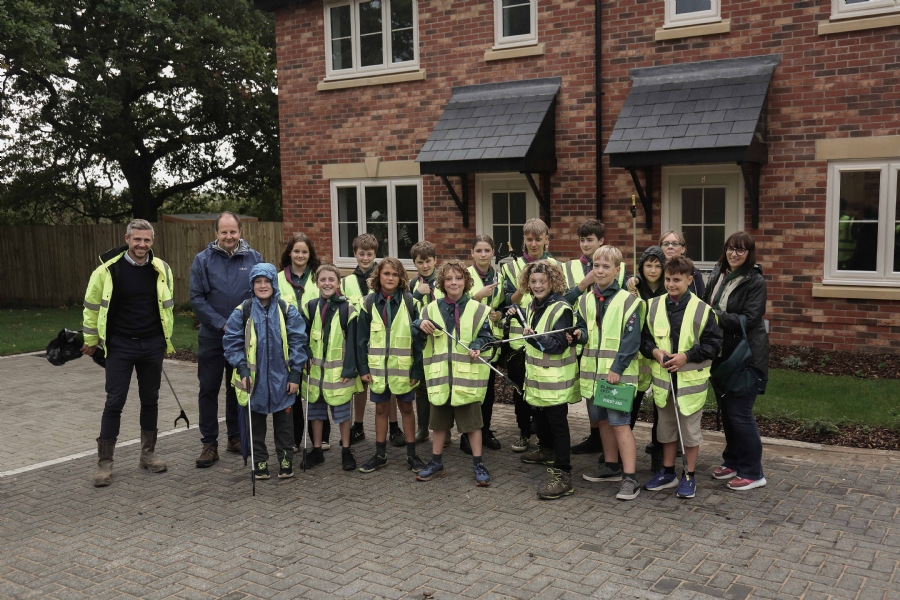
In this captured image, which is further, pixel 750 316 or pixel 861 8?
pixel 861 8

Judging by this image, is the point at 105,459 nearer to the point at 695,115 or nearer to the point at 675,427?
the point at 675,427

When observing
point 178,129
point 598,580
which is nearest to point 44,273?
point 178,129

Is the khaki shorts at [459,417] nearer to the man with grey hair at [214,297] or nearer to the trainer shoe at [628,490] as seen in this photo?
the trainer shoe at [628,490]

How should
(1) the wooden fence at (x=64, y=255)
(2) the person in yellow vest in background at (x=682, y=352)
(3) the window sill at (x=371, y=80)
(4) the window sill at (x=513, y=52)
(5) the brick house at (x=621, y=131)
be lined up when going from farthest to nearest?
1. (1) the wooden fence at (x=64, y=255)
2. (3) the window sill at (x=371, y=80)
3. (4) the window sill at (x=513, y=52)
4. (5) the brick house at (x=621, y=131)
5. (2) the person in yellow vest in background at (x=682, y=352)

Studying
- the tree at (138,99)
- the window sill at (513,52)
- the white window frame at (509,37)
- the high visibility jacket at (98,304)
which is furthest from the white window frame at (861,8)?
the tree at (138,99)

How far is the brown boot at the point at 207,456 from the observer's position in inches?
268

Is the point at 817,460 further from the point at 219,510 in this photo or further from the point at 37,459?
the point at 37,459

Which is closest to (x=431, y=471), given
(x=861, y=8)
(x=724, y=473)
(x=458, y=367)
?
(x=458, y=367)

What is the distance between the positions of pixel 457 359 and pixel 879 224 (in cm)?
653

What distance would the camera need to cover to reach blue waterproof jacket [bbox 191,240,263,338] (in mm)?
6852

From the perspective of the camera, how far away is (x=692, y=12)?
431 inches

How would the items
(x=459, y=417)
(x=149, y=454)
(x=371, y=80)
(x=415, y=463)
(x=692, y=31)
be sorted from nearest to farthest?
(x=459, y=417)
(x=415, y=463)
(x=149, y=454)
(x=692, y=31)
(x=371, y=80)

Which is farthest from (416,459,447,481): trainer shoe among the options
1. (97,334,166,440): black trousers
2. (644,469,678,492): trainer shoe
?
(97,334,166,440): black trousers

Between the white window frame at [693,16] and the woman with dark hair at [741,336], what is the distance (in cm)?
→ 588
